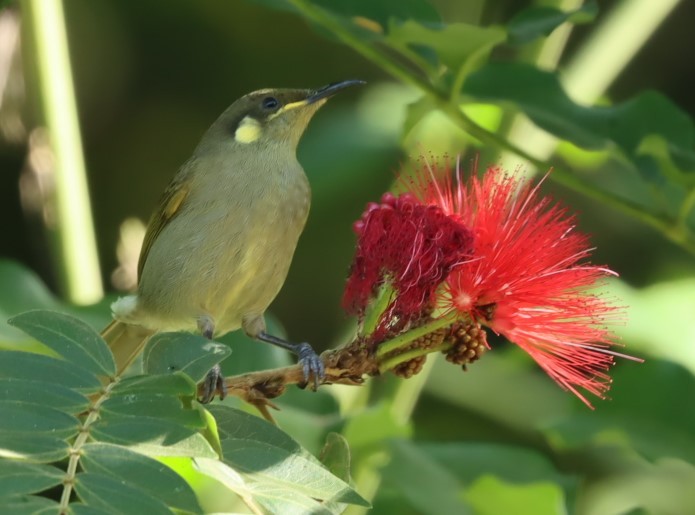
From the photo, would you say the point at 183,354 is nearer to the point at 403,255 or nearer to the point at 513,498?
the point at 403,255

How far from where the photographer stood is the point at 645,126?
3242mm

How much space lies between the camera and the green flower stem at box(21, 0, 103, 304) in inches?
146

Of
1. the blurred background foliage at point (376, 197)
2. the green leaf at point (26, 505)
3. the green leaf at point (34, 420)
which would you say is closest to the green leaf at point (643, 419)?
the blurred background foliage at point (376, 197)

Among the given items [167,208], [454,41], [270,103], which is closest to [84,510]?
[454,41]

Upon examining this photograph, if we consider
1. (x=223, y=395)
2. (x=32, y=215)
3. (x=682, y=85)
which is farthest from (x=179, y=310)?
(x=682, y=85)

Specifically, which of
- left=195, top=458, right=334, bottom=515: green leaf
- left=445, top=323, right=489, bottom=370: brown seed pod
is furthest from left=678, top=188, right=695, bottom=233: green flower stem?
left=195, top=458, right=334, bottom=515: green leaf

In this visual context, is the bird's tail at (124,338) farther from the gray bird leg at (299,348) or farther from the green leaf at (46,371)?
the green leaf at (46,371)

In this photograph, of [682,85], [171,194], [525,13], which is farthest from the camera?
[682,85]

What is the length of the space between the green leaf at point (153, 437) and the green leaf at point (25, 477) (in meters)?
0.11

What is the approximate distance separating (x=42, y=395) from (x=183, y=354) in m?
0.26

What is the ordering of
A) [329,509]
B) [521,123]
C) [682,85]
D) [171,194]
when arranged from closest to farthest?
[329,509] < [171,194] < [521,123] < [682,85]

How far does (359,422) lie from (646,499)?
235cm

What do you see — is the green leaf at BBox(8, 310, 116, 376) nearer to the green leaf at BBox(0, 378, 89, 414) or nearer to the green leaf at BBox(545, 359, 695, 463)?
the green leaf at BBox(0, 378, 89, 414)

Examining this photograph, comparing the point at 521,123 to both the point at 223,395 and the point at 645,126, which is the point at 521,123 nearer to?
the point at 645,126
